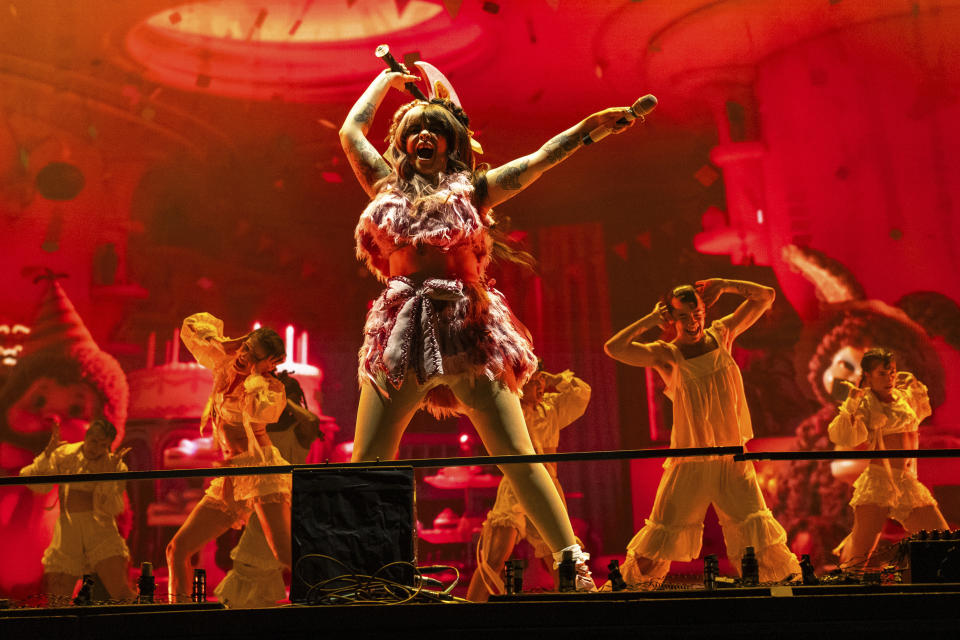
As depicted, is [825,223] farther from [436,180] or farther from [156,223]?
[156,223]

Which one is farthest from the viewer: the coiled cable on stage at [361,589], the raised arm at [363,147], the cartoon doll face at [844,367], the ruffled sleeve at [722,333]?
the cartoon doll face at [844,367]

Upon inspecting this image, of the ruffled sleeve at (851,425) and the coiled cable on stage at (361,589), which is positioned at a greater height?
the ruffled sleeve at (851,425)

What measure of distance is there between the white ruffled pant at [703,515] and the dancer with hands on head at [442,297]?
75.0 inches

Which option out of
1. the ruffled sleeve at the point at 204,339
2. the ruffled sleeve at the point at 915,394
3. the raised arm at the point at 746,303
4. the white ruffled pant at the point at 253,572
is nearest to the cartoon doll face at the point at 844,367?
the ruffled sleeve at the point at 915,394

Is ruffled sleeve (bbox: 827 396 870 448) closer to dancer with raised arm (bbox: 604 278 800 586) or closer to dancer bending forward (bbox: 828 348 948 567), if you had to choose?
dancer bending forward (bbox: 828 348 948 567)

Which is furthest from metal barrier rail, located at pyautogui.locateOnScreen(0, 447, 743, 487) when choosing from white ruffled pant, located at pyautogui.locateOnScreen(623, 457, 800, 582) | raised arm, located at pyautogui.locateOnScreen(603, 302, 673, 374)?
raised arm, located at pyautogui.locateOnScreen(603, 302, 673, 374)

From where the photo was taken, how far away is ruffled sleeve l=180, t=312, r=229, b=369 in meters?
5.96

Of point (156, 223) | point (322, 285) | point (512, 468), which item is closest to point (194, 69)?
point (156, 223)

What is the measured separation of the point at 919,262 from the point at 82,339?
608 centimetres

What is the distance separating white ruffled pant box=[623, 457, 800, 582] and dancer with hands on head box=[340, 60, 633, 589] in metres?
1.90

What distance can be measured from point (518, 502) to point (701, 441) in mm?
1080

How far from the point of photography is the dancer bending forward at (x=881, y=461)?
5.61 meters

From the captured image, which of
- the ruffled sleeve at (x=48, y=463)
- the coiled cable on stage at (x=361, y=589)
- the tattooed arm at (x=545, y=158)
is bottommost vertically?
the coiled cable on stage at (x=361, y=589)

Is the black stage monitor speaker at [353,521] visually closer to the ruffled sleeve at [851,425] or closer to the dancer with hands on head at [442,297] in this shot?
the dancer with hands on head at [442,297]
